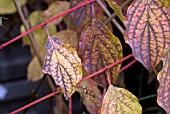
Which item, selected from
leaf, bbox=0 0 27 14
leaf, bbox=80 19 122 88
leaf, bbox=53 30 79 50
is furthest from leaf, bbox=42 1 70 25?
leaf, bbox=80 19 122 88

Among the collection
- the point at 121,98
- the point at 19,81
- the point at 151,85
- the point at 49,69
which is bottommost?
the point at 151,85

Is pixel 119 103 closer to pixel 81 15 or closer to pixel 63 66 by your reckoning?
pixel 63 66

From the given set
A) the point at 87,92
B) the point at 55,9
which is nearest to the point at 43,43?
the point at 55,9

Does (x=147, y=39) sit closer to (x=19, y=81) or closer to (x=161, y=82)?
(x=161, y=82)

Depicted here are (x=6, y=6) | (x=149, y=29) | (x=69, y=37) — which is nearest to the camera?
(x=149, y=29)

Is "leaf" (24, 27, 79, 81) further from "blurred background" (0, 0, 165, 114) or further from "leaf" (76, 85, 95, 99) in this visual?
"leaf" (76, 85, 95, 99)

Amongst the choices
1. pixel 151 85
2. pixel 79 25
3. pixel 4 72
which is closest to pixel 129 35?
pixel 79 25

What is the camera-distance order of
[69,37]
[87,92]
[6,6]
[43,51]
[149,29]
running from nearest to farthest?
1. [149,29]
2. [87,92]
3. [69,37]
4. [43,51]
5. [6,6]
